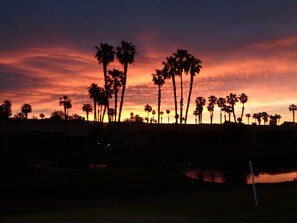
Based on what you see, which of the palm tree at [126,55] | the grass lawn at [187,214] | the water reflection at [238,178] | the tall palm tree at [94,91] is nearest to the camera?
the grass lawn at [187,214]

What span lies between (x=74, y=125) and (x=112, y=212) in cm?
7621

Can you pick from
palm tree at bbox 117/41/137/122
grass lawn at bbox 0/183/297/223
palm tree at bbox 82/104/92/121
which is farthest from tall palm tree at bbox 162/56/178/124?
palm tree at bbox 82/104/92/121

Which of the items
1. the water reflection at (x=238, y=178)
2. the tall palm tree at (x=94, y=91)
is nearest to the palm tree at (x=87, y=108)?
the tall palm tree at (x=94, y=91)

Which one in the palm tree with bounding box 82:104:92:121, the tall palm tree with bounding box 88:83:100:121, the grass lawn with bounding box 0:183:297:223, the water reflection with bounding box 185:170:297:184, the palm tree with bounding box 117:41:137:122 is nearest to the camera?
the grass lawn with bounding box 0:183:297:223

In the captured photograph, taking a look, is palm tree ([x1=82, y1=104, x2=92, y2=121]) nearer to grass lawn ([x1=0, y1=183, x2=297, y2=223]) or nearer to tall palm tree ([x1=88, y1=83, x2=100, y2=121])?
tall palm tree ([x1=88, y1=83, x2=100, y2=121])

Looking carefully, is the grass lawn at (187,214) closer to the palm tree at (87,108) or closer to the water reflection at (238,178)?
the water reflection at (238,178)

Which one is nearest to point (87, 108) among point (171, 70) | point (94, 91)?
point (94, 91)

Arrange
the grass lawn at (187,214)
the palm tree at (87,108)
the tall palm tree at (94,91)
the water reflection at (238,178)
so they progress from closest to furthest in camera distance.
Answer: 1. the grass lawn at (187,214)
2. the water reflection at (238,178)
3. the tall palm tree at (94,91)
4. the palm tree at (87,108)

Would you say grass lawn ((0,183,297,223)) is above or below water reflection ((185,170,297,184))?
above

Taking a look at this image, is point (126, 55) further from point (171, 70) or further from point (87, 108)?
point (87, 108)

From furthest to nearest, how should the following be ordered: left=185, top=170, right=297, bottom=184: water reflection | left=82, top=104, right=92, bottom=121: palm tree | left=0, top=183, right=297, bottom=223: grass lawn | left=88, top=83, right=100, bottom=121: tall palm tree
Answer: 1. left=82, top=104, right=92, bottom=121: palm tree
2. left=88, top=83, right=100, bottom=121: tall palm tree
3. left=185, top=170, right=297, bottom=184: water reflection
4. left=0, top=183, right=297, bottom=223: grass lawn

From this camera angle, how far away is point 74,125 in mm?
92312

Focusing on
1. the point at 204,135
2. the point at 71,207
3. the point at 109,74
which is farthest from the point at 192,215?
the point at 204,135

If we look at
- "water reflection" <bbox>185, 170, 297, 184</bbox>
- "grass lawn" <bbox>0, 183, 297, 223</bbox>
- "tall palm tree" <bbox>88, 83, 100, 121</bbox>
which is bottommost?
"water reflection" <bbox>185, 170, 297, 184</bbox>
